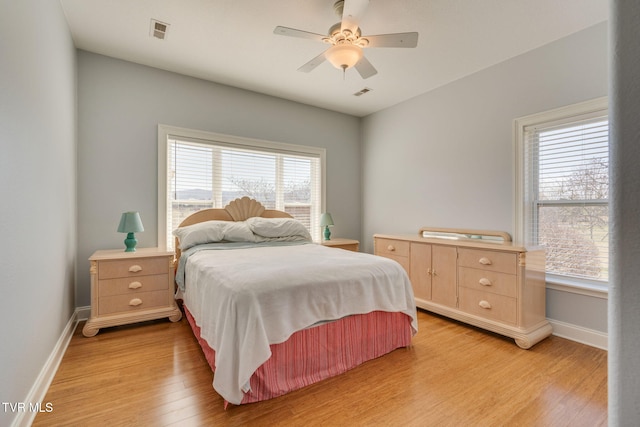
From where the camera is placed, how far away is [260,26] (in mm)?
2523

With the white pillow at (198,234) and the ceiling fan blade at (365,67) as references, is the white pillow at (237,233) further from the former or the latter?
the ceiling fan blade at (365,67)

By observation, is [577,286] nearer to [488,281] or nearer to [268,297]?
[488,281]

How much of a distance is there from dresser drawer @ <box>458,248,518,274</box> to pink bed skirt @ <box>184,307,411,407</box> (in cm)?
91

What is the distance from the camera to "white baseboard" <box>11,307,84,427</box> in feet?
4.79

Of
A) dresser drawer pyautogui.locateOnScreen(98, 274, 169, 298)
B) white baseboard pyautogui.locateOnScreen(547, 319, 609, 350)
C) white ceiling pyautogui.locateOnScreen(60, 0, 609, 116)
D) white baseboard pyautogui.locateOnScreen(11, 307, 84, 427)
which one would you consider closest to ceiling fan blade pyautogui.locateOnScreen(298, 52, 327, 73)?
white ceiling pyautogui.locateOnScreen(60, 0, 609, 116)

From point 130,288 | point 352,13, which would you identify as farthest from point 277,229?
point 352,13

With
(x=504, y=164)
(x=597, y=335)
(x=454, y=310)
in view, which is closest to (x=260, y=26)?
(x=504, y=164)

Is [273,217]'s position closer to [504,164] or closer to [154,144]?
[154,144]

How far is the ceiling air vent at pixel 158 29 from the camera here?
98.4 inches

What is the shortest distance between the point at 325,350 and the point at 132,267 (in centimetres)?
198

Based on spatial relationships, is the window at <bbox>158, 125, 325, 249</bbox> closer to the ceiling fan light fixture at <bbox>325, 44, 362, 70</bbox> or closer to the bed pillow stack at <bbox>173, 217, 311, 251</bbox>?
the bed pillow stack at <bbox>173, 217, 311, 251</bbox>

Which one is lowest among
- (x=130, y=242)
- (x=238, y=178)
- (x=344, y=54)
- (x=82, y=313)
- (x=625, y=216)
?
(x=82, y=313)

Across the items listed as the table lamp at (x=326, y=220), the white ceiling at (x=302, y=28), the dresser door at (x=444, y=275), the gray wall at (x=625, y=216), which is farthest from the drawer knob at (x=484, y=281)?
the gray wall at (x=625, y=216)

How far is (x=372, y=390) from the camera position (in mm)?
1854
